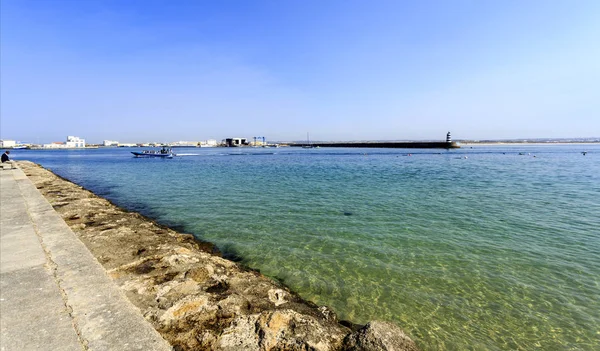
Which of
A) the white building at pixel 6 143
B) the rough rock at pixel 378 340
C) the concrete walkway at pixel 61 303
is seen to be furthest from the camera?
the white building at pixel 6 143

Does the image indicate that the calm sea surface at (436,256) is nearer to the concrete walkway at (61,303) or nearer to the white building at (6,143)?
the concrete walkway at (61,303)

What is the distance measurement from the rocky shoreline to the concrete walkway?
0.33 meters

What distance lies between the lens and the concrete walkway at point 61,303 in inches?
113

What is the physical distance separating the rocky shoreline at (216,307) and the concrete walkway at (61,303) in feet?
1.08

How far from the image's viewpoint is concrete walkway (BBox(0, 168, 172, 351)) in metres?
2.87

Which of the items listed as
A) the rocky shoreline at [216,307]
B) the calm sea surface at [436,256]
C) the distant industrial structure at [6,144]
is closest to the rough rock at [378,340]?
the rocky shoreline at [216,307]

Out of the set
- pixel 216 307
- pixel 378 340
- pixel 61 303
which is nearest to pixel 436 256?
pixel 378 340

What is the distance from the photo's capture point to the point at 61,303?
354cm

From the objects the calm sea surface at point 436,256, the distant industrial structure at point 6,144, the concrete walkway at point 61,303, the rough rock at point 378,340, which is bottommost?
the calm sea surface at point 436,256

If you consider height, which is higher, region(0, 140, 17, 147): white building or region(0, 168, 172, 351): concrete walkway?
region(0, 140, 17, 147): white building

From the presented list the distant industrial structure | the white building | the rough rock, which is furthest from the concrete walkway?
the white building

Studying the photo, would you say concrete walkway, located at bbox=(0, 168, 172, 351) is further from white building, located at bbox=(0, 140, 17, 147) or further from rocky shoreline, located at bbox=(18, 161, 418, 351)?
white building, located at bbox=(0, 140, 17, 147)

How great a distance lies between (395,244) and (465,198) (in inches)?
360

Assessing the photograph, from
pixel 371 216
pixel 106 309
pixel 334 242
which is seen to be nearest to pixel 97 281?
pixel 106 309
